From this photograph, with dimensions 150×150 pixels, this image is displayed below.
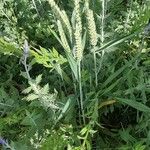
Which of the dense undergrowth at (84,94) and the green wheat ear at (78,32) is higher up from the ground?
the green wheat ear at (78,32)

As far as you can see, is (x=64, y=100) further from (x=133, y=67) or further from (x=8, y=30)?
(x=8, y=30)

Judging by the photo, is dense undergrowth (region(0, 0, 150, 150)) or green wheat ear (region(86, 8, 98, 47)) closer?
green wheat ear (region(86, 8, 98, 47))

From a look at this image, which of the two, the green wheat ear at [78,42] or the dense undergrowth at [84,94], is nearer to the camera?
the green wheat ear at [78,42]

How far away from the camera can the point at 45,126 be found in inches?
74.6

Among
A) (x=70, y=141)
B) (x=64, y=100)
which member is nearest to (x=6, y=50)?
(x=64, y=100)

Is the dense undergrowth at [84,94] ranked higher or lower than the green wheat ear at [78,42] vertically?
lower

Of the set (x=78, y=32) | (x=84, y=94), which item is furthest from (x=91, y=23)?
(x=84, y=94)

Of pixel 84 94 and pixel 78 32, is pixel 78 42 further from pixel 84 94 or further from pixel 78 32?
pixel 84 94

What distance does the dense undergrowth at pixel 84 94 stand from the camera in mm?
1688

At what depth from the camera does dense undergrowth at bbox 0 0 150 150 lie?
1.69 metres

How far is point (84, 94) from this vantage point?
75.0 inches

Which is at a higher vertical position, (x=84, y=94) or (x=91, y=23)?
(x=91, y=23)

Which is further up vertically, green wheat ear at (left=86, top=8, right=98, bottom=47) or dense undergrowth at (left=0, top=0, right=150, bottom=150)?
green wheat ear at (left=86, top=8, right=98, bottom=47)

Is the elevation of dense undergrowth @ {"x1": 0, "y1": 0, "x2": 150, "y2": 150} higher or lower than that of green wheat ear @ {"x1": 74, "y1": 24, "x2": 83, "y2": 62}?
lower
